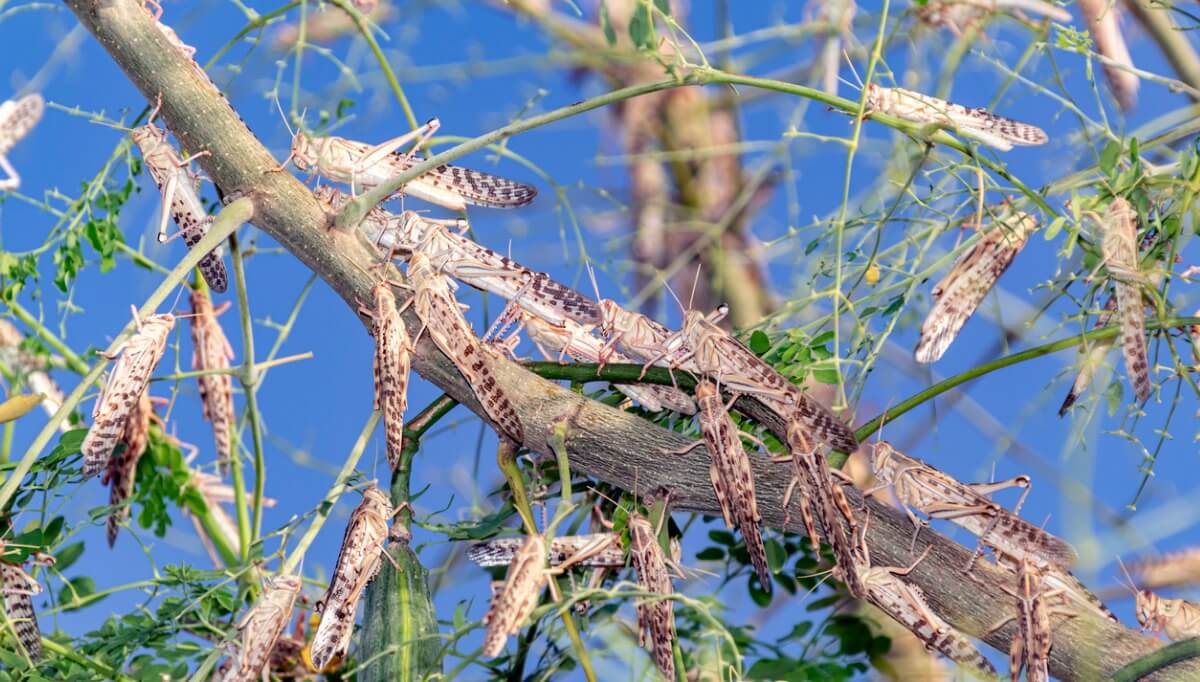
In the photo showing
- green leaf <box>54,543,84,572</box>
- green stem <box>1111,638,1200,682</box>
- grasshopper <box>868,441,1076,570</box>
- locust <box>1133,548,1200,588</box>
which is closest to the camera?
green stem <box>1111,638,1200,682</box>

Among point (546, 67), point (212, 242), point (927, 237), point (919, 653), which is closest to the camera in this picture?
point (212, 242)

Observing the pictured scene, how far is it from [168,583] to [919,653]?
3.02ft

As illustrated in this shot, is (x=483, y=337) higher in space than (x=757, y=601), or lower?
higher

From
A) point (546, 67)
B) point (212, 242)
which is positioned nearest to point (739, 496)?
point (212, 242)

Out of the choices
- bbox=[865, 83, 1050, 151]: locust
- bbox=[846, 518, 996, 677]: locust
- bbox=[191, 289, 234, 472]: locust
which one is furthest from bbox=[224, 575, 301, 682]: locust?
bbox=[865, 83, 1050, 151]: locust

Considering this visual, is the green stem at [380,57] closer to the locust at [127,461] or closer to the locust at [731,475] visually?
the locust at [731,475]

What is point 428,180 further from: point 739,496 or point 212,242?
point 739,496

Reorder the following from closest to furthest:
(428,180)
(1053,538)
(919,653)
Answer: (1053,538) < (428,180) < (919,653)

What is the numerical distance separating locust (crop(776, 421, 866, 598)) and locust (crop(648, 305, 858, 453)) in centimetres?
2

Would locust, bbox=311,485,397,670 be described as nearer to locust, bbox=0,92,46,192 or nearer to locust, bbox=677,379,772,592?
locust, bbox=677,379,772,592

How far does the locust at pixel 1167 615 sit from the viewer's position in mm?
914

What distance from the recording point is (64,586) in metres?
1.28

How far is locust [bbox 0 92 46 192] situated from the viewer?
1.36 metres

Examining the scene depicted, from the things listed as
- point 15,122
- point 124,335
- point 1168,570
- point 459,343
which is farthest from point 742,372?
point 15,122
